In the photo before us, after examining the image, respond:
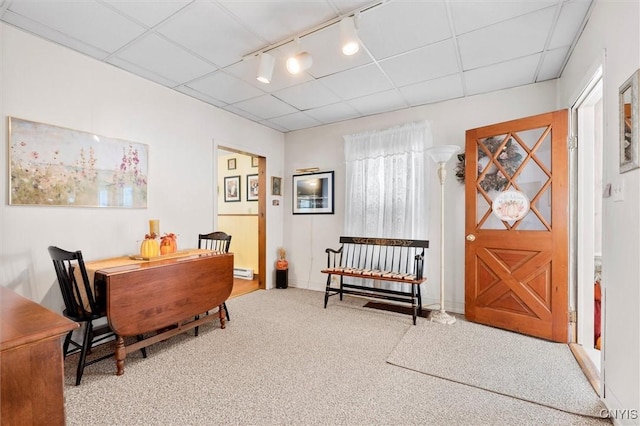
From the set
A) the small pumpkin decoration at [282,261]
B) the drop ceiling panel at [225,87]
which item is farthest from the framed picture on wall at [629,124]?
the small pumpkin decoration at [282,261]

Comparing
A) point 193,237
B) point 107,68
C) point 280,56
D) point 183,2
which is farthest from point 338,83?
point 193,237

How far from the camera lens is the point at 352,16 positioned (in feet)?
6.23

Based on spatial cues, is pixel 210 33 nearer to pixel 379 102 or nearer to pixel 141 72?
pixel 141 72

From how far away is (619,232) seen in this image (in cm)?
153

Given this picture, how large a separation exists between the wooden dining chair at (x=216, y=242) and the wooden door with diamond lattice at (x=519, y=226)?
8.09 feet

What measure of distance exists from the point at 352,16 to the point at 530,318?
2.88 m

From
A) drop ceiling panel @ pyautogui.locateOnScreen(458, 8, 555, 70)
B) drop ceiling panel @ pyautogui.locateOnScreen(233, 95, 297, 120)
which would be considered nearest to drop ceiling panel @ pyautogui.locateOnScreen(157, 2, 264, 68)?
drop ceiling panel @ pyautogui.locateOnScreen(233, 95, 297, 120)

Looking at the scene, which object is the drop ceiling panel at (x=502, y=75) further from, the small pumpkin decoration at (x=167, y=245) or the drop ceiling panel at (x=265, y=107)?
the small pumpkin decoration at (x=167, y=245)

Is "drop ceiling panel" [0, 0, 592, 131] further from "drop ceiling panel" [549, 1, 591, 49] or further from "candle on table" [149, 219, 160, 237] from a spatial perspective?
"candle on table" [149, 219, 160, 237]

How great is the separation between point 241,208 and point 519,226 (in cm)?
417

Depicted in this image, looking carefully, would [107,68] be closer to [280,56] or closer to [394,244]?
[280,56]

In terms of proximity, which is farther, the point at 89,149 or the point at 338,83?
the point at 338,83

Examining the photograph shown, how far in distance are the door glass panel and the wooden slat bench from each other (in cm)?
76

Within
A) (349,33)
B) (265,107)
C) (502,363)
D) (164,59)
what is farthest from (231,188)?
(502,363)
